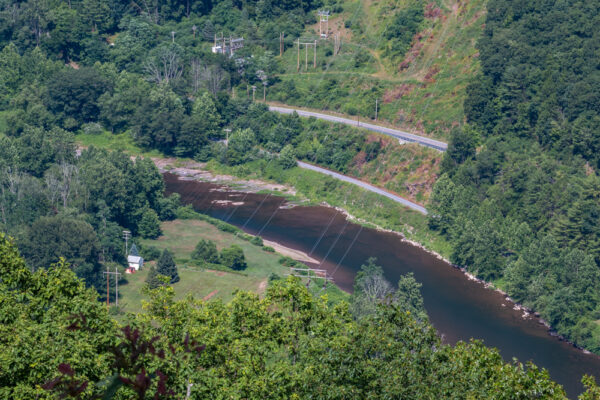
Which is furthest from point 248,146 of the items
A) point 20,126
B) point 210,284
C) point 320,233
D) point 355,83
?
point 210,284

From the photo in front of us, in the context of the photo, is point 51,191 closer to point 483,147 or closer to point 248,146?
point 248,146

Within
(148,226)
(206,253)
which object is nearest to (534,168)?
(206,253)

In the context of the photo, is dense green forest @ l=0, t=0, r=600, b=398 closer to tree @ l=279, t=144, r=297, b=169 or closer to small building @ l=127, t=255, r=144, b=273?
tree @ l=279, t=144, r=297, b=169

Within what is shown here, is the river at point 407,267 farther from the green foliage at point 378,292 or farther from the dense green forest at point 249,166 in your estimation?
the green foliage at point 378,292

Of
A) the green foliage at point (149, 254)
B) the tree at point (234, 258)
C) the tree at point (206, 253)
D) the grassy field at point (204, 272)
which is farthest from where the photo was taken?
the green foliage at point (149, 254)

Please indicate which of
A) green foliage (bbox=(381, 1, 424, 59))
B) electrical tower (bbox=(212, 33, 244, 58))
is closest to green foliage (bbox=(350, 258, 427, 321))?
green foliage (bbox=(381, 1, 424, 59))

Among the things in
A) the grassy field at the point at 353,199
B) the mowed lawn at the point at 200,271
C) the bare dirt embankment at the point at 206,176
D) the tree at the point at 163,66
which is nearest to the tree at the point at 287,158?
the grassy field at the point at 353,199
